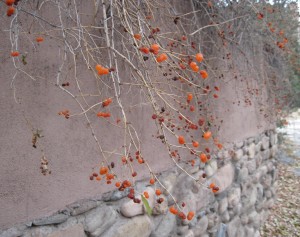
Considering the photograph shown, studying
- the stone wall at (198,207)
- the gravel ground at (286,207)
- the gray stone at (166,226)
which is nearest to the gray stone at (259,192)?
the stone wall at (198,207)

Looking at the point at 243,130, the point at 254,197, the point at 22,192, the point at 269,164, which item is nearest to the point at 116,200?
the point at 22,192

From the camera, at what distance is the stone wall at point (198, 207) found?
67.8 inches

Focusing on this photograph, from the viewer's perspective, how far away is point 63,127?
5.61 feet

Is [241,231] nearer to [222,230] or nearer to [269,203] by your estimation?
[222,230]

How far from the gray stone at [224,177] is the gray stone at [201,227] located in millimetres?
354

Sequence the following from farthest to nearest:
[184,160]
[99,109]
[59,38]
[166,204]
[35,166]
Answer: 1. [184,160]
2. [166,204]
3. [99,109]
4. [59,38]
5. [35,166]

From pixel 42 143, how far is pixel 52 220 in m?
0.36

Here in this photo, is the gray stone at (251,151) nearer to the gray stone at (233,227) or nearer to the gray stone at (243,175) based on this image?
the gray stone at (243,175)

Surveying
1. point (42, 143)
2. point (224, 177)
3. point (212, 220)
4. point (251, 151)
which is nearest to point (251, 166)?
point (251, 151)

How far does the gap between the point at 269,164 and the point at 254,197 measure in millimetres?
790

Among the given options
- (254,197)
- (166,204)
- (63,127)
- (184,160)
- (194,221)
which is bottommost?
(254,197)

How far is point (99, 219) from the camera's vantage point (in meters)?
1.82

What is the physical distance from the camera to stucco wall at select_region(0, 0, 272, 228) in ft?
4.81

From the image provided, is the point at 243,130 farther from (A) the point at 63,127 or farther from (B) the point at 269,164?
(A) the point at 63,127
